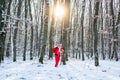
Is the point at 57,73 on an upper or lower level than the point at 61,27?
lower

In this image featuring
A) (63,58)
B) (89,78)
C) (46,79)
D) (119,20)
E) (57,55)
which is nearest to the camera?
(46,79)

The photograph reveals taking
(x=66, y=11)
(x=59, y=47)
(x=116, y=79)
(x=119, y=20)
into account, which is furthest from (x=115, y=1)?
(x=116, y=79)

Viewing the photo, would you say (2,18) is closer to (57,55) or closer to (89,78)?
(89,78)

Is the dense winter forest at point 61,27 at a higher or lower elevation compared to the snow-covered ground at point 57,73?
higher

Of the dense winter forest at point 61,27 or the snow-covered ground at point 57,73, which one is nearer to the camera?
the snow-covered ground at point 57,73

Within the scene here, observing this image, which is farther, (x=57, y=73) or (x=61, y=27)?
(x=61, y=27)

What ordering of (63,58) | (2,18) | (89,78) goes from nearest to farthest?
(2,18) < (89,78) < (63,58)

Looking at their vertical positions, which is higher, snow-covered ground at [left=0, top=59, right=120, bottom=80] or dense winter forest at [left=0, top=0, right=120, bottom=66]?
dense winter forest at [left=0, top=0, right=120, bottom=66]

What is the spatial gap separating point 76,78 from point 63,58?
7.48 metres

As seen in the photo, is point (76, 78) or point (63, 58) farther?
point (63, 58)

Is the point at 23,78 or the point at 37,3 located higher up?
the point at 37,3

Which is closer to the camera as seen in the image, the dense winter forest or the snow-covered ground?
the snow-covered ground

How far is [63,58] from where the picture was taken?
18.6 metres

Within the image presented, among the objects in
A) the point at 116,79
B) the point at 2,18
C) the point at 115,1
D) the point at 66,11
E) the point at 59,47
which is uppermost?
the point at 115,1
